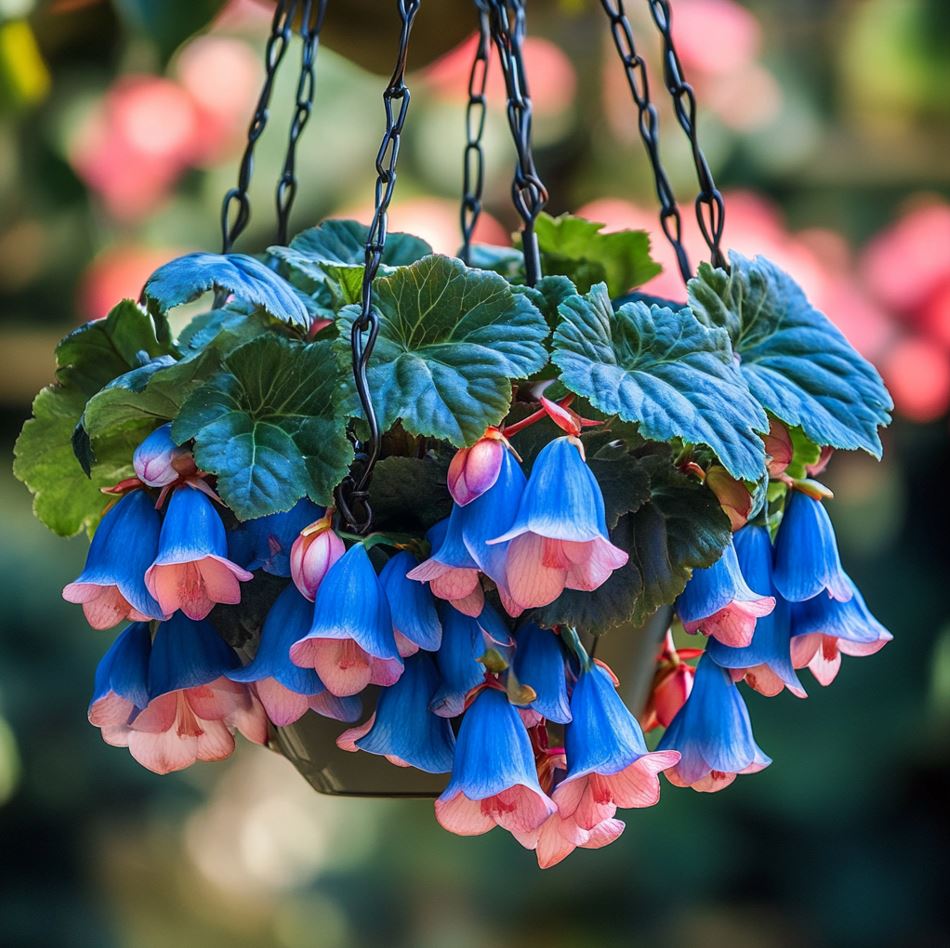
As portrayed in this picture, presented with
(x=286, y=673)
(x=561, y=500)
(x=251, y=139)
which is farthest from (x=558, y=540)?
(x=251, y=139)

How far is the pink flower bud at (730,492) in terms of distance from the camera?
1.70 ft

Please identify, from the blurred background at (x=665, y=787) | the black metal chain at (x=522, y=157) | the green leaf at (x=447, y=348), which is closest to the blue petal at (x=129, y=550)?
the green leaf at (x=447, y=348)

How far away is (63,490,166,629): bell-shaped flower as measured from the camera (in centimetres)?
50

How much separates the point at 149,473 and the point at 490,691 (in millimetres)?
163

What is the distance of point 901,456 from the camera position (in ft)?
7.09

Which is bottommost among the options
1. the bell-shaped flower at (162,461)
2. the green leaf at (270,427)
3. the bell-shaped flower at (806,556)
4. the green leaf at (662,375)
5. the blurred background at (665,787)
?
the blurred background at (665,787)

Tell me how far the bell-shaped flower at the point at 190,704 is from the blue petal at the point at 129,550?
1.5 inches

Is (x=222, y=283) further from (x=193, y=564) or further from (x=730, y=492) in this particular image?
(x=730, y=492)

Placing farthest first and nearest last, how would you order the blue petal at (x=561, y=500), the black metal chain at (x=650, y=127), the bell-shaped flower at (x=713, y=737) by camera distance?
the black metal chain at (x=650, y=127) < the bell-shaped flower at (x=713, y=737) < the blue petal at (x=561, y=500)

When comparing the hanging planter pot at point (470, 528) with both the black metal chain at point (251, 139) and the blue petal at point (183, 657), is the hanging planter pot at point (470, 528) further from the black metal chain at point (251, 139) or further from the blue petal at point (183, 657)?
the black metal chain at point (251, 139)

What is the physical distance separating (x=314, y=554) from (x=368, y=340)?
86mm

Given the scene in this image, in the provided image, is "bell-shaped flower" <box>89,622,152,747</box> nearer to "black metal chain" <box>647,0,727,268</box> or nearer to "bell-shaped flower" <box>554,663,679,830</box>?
"bell-shaped flower" <box>554,663,679,830</box>

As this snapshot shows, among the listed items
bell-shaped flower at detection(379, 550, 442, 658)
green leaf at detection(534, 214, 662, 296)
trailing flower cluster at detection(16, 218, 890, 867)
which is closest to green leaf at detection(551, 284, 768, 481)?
trailing flower cluster at detection(16, 218, 890, 867)

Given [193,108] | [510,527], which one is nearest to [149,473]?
[510,527]
